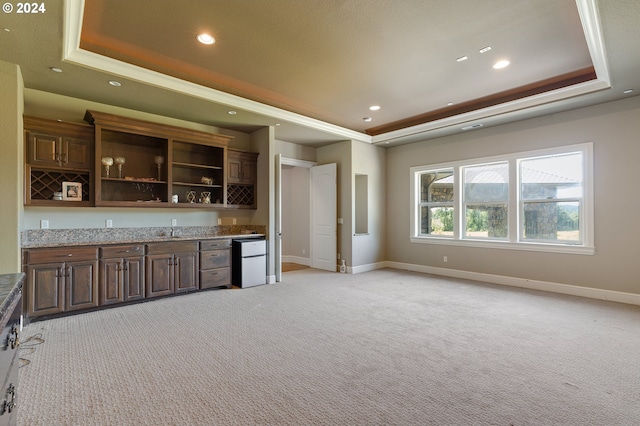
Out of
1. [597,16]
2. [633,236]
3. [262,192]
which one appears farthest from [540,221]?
[262,192]

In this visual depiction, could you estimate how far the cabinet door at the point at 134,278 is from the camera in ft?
14.0

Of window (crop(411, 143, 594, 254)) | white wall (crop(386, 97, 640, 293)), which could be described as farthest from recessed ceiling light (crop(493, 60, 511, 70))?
window (crop(411, 143, 594, 254))

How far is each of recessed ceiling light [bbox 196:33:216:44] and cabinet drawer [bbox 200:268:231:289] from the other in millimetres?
3257

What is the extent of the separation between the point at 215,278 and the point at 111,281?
145cm

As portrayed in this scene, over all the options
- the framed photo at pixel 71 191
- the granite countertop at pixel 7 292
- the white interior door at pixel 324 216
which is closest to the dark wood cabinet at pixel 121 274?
the framed photo at pixel 71 191

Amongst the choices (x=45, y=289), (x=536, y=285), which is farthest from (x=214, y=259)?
(x=536, y=285)

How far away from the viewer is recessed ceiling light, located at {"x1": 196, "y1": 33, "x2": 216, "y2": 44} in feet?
10.8

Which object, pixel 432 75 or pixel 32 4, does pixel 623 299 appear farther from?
pixel 32 4

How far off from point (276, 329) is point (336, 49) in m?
3.17

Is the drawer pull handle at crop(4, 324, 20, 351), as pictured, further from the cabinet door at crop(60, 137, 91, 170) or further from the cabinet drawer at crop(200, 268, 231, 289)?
the cabinet drawer at crop(200, 268, 231, 289)

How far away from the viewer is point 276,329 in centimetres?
343

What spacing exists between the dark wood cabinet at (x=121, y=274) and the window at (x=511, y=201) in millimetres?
5222

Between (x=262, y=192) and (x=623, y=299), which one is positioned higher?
(x=262, y=192)

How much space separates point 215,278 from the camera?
5145 mm
